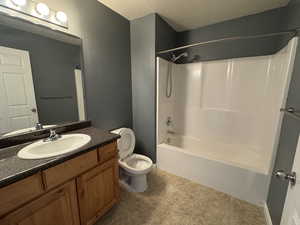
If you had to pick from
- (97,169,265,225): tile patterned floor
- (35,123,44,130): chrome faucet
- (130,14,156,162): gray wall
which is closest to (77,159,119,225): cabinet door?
(97,169,265,225): tile patterned floor

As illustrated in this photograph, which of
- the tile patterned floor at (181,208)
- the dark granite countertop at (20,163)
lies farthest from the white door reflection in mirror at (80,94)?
the tile patterned floor at (181,208)

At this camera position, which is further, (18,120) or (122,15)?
(122,15)

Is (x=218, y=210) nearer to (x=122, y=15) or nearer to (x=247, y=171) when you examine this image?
(x=247, y=171)

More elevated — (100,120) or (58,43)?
(58,43)

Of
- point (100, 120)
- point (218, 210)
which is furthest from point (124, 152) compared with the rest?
point (218, 210)

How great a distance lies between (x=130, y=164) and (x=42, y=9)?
201cm

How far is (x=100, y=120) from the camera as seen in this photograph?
1.92 meters

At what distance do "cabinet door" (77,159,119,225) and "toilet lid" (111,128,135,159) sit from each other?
50 cm

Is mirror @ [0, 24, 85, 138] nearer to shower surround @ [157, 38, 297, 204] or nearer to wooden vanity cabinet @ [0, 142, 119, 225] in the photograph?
wooden vanity cabinet @ [0, 142, 119, 225]

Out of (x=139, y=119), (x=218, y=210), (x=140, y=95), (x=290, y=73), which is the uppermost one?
(x=290, y=73)

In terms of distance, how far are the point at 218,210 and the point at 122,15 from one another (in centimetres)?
293

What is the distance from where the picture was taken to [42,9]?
1245 mm

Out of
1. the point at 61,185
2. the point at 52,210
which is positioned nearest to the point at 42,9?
the point at 61,185

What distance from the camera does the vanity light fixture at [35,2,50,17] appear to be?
4.04 feet
